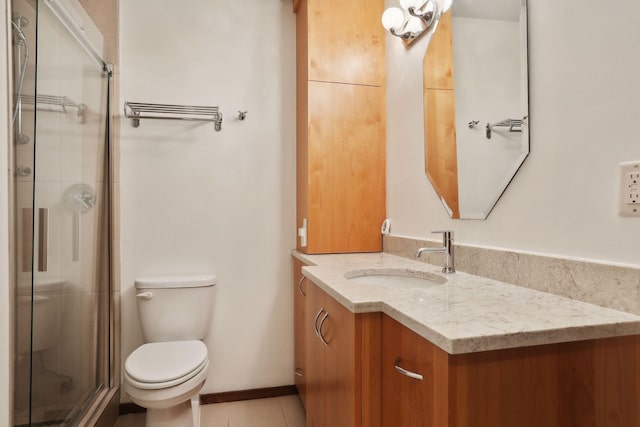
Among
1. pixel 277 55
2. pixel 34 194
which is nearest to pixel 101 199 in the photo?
pixel 34 194

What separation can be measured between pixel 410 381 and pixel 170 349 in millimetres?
1389

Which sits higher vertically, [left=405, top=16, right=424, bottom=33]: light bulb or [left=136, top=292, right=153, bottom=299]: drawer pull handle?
[left=405, top=16, right=424, bottom=33]: light bulb

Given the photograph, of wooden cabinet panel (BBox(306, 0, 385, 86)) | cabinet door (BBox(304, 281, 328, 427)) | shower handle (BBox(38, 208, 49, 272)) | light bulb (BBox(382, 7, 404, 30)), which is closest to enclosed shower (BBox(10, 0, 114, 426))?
shower handle (BBox(38, 208, 49, 272))

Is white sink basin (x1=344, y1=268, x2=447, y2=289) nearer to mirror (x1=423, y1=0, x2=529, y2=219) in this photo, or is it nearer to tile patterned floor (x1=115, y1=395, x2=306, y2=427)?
mirror (x1=423, y1=0, x2=529, y2=219)

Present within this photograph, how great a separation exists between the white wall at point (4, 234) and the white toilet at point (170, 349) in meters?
0.46

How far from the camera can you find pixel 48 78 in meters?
1.41

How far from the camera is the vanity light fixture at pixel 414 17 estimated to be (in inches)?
65.5

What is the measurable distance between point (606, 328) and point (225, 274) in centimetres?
187

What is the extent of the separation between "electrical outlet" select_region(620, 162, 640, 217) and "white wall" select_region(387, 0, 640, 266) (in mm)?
18

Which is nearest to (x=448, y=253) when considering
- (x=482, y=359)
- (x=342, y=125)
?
→ (x=482, y=359)

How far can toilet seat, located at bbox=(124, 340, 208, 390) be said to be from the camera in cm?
153

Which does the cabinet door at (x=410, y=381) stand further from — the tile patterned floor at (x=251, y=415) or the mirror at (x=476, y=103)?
the tile patterned floor at (x=251, y=415)

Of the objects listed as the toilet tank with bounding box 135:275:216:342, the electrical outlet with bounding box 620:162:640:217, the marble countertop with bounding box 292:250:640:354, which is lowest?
the toilet tank with bounding box 135:275:216:342

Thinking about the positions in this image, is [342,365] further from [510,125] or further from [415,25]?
[415,25]
